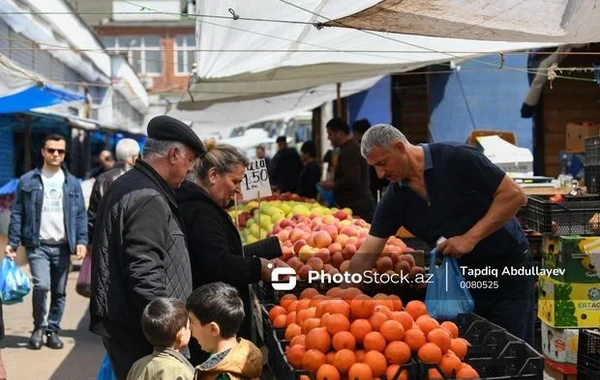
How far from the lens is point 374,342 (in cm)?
391

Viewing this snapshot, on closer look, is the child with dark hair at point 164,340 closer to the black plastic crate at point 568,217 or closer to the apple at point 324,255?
the apple at point 324,255

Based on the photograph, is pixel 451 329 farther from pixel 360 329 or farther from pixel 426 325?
pixel 360 329

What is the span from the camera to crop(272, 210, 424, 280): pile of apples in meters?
5.79

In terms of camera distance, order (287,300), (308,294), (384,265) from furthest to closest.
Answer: (384,265)
(308,294)
(287,300)

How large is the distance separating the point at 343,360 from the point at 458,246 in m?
1.16

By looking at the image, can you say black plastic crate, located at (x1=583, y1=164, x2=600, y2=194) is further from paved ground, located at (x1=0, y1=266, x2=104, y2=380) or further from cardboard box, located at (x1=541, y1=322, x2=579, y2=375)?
paved ground, located at (x1=0, y1=266, x2=104, y2=380)

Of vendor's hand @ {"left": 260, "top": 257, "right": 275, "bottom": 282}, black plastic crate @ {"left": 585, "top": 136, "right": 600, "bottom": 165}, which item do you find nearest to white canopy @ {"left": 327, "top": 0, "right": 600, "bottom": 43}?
vendor's hand @ {"left": 260, "top": 257, "right": 275, "bottom": 282}

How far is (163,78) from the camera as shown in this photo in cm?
5984

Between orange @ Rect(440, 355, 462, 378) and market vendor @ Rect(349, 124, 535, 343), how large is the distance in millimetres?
1022

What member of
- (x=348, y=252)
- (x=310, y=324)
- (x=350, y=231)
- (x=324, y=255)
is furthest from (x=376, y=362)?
(x=350, y=231)

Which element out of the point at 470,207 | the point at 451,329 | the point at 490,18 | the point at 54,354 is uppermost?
the point at 490,18

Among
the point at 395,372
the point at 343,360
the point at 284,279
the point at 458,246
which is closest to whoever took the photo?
the point at 395,372

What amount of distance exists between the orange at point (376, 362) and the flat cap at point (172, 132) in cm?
130

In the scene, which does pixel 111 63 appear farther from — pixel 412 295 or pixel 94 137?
pixel 412 295
